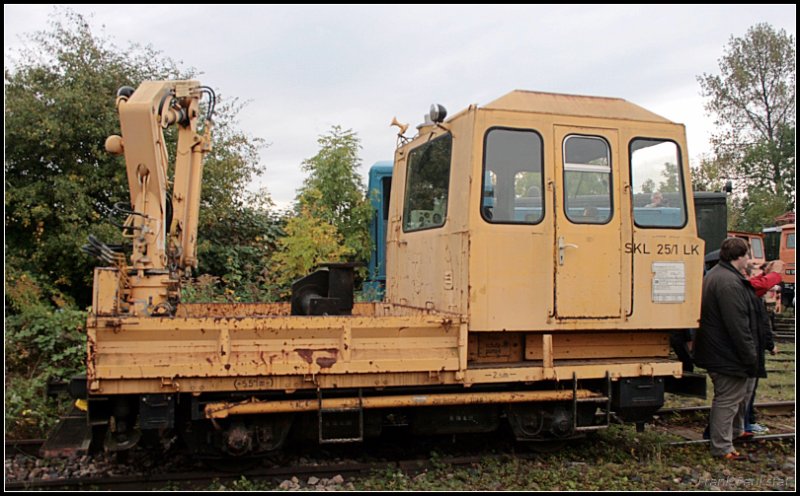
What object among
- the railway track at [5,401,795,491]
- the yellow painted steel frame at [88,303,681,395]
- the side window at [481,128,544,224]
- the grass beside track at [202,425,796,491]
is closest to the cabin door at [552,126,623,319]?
the side window at [481,128,544,224]

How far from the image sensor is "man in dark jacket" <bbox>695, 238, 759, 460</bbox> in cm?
570

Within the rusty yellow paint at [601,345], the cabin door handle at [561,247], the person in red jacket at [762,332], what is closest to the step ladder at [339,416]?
the rusty yellow paint at [601,345]

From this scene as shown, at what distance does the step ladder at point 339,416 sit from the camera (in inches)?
197

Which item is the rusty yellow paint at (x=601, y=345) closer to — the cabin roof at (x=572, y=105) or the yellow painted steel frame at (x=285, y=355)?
the yellow painted steel frame at (x=285, y=355)

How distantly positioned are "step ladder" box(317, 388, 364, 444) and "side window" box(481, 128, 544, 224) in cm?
189

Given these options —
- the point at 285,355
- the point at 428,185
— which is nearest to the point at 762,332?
the point at 428,185

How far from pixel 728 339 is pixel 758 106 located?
102ft

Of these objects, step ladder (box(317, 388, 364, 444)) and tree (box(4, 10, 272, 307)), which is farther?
tree (box(4, 10, 272, 307))

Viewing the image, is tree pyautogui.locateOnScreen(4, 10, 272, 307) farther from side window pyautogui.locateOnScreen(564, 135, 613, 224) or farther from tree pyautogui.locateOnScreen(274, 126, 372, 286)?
side window pyautogui.locateOnScreen(564, 135, 613, 224)

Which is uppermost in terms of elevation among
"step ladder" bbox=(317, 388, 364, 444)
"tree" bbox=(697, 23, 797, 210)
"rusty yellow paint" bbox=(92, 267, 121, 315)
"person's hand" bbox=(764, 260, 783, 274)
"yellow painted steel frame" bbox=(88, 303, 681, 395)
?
"tree" bbox=(697, 23, 797, 210)

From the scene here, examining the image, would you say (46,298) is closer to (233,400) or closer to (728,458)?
(233,400)

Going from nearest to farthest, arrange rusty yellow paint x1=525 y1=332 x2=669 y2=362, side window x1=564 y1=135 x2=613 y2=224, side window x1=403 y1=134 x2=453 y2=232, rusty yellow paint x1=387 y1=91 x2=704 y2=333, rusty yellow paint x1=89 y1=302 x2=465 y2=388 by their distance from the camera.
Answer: rusty yellow paint x1=89 y1=302 x2=465 y2=388 < rusty yellow paint x1=387 y1=91 x2=704 y2=333 < side window x1=564 y1=135 x2=613 y2=224 < rusty yellow paint x1=525 y1=332 x2=669 y2=362 < side window x1=403 y1=134 x2=453 y2=232

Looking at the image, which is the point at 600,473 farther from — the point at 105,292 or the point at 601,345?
the point at 105,292

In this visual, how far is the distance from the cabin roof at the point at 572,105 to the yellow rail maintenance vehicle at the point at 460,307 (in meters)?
0.02
